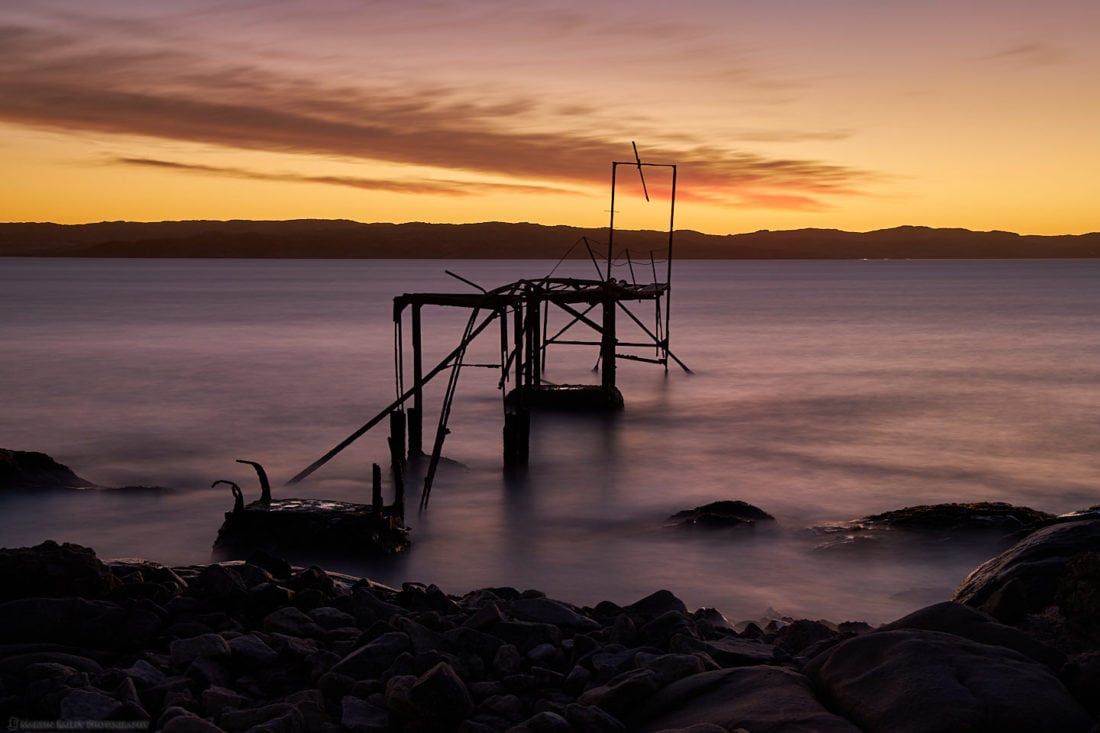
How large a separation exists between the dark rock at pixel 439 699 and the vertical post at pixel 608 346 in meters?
19.3

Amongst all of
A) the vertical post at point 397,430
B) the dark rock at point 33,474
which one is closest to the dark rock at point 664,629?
the vertical post at point 397,430

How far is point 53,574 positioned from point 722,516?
9557 mm

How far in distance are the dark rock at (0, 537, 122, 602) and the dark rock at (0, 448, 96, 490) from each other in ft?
28.8

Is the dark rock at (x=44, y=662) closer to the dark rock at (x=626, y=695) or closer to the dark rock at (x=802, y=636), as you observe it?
the dark rock at (x=626, y=695)

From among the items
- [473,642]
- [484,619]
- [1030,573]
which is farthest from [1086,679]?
[484,619]

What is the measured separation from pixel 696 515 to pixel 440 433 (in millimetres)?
4209

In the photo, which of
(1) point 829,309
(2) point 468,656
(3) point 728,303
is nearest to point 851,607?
(2) point 468,656

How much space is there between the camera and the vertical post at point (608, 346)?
25.5 metres

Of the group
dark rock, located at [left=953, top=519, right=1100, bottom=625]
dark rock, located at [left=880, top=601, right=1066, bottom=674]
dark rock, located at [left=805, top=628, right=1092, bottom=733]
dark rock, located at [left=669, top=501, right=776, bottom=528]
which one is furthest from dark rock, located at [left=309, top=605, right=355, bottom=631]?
dark rock, located at [left=669, top=501, right=776, bottom=528]

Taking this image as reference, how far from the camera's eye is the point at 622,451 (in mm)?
21234

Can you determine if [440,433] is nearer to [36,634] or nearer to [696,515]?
[696,515]

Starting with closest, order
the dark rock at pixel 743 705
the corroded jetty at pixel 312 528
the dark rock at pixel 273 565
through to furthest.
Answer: the dark rock at pixel 743 705
the dark rock at pixel 273 565
the corroded jetty at pixel 312 528

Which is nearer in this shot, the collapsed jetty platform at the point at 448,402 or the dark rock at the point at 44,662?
the dark rock at the point at 44,662

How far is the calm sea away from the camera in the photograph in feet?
42.8
